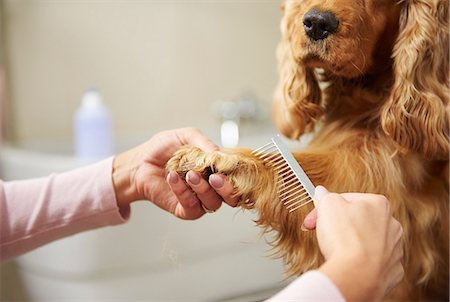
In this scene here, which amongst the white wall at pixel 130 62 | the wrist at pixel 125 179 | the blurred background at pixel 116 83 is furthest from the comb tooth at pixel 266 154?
the white wall at pixel 130 62

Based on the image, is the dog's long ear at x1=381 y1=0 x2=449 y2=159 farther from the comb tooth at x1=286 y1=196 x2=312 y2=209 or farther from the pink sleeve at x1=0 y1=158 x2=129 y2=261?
the pink sleeve at x1=0 y1=158 x2=129 y2=261

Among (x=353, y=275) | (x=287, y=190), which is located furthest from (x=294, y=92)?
(x=353, y=275)

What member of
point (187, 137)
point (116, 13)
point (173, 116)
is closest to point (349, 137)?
point (187, 137)

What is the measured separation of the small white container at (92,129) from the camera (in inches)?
67.1

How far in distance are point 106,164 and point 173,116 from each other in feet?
3.61

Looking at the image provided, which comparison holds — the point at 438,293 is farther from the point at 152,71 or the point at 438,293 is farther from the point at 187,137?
the point at 152,71

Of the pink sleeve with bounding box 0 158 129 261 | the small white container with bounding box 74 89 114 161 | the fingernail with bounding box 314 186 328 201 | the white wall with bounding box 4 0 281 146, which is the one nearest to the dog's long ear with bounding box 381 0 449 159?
the fingernail with bounding box 314 186 328 201

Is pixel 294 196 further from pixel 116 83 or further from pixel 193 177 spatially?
pixel 116 83

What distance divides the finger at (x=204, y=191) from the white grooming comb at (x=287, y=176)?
79 mm

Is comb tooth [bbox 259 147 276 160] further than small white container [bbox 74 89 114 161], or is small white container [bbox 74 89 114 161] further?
small white container [bbox 74 89 114 161]

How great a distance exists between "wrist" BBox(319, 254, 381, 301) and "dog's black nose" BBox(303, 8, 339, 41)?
32 cm

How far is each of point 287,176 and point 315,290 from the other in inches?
9.3

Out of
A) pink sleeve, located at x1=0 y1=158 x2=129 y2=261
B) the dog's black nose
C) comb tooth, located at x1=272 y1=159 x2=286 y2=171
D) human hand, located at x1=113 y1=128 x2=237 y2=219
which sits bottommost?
pink sleeve, located at x1=0 y1=158 x2=129 y2=261

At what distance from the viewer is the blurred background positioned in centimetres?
129
